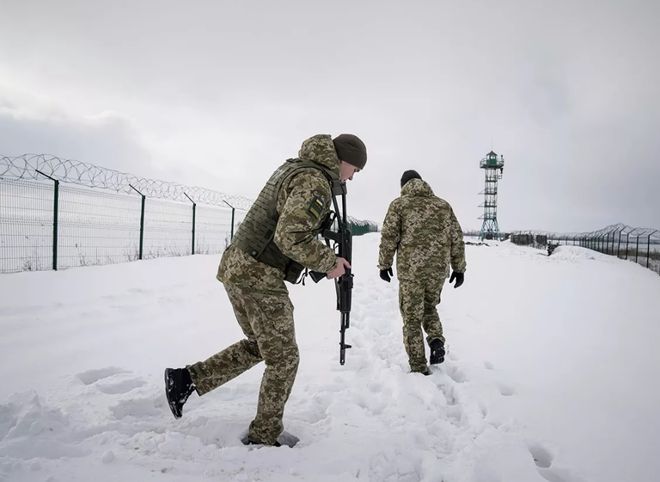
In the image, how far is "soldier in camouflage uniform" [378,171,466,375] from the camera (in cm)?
353

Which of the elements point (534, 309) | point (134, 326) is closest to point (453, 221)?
point (534, 309)

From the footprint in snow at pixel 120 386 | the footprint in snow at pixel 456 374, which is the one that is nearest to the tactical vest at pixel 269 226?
the footprint in snow at pixel 120 386

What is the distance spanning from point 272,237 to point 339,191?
54 centimetres

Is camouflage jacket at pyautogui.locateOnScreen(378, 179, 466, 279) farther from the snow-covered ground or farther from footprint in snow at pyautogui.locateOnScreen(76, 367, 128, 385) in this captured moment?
footprint in snow at pyautogui.locateOnScreen(76, 367, 128, 385)

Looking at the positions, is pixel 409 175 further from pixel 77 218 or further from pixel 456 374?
pixel 77 218

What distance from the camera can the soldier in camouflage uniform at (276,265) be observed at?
1973 millimetres

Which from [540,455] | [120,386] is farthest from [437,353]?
[120,386]

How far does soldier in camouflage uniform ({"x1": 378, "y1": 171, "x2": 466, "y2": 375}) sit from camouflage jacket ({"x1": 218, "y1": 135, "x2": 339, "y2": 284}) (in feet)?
5.30

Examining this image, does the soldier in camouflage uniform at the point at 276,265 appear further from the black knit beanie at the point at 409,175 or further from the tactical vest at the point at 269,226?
the black knit beanie at the point at 409,175

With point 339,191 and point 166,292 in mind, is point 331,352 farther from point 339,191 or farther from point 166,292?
point 166,292

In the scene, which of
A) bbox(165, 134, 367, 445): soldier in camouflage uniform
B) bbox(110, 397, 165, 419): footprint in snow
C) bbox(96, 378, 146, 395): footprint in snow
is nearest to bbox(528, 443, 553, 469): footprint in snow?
bbox(165, 134, 367, 445): soldier in camouflage uniform

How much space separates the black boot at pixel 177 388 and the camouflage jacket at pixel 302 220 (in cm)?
69

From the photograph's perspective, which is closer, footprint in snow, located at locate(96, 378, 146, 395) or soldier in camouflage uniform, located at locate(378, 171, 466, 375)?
footprint in snow, located at locate(96, 378, 146, 395)

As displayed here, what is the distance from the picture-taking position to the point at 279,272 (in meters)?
2.17
